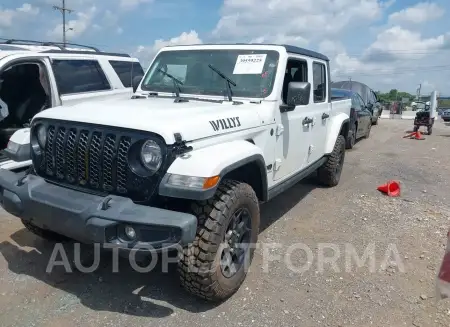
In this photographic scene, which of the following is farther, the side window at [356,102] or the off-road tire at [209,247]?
the side window at [356,102]

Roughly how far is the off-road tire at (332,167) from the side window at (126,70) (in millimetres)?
3239

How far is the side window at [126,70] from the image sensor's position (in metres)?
6.69

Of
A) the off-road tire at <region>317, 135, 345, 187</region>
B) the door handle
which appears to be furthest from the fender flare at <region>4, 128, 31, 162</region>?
the off-road tire at <region>317, 135, 345, 187</region>

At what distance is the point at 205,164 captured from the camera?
279cm

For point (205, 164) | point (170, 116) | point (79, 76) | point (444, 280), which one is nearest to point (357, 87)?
point (79, 76)

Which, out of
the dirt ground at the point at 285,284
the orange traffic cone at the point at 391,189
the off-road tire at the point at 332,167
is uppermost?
the off-road tire at the point at 332,167

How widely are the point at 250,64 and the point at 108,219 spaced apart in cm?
230

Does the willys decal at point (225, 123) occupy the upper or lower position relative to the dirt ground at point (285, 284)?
upper

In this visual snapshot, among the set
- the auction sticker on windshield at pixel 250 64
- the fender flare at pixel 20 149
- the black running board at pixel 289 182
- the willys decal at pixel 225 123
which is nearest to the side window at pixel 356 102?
the black running board at pixel 289 182

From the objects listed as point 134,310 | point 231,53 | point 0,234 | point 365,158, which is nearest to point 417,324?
point 134,310

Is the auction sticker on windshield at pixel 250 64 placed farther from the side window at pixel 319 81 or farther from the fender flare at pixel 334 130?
the fender flare at pixel 334 130

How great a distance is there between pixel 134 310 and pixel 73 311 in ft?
1.47

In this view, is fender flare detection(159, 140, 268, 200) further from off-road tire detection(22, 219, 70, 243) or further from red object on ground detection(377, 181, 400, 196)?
red object on ground detection(377, 181, 400, 196)

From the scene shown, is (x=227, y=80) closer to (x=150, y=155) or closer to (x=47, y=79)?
(x=150, y=155)
